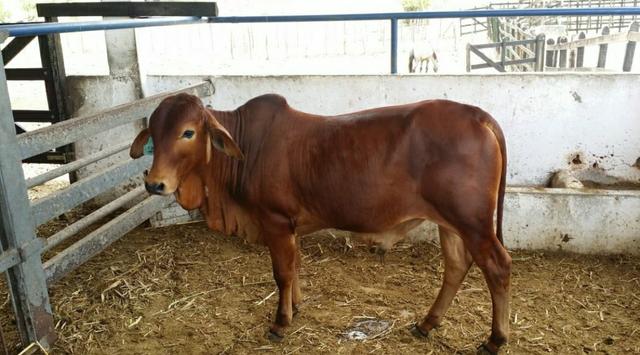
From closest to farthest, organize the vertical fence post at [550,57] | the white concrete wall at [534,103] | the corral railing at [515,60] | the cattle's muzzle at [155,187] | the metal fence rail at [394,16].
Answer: the cattle's muzzle at [155,187]
the metal fence rail at [394,16]
the white concrete wall at [534,103]
the corral railing at [515,60]
the vertical fence post at [550,57]

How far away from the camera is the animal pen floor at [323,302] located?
11.9ft

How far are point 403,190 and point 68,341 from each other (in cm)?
227

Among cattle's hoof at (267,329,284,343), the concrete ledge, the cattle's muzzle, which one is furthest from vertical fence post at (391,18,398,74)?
the cattle's muzzle

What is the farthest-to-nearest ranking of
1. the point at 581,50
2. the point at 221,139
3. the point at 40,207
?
the point at 581,50 < the point at 40,207 < the point at 221,139

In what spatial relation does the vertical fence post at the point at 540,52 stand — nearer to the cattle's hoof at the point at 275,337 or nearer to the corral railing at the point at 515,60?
the corral railing at the point at 515,60

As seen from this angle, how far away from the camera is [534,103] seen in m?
5.13

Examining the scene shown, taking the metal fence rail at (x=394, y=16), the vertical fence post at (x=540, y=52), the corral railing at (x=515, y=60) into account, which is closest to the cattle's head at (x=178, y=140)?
the metal fence rail at (x=394, y=16)

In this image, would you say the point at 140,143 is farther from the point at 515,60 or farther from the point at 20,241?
the point at 515,60

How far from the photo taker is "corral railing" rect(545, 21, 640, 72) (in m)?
8.52

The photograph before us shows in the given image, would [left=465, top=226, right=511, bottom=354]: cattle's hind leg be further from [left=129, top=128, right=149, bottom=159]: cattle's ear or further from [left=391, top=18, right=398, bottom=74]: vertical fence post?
[left=391, top=18, right=398, bottom=74]: vertical fence post

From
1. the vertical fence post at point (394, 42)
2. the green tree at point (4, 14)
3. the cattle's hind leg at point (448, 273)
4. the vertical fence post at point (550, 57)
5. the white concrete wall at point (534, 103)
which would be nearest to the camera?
the cattle's hind leg at point (448, 273)

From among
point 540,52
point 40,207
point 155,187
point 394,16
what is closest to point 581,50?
point 540,52

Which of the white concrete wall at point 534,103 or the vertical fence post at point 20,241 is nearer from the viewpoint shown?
the vertical fence post at point 20,241

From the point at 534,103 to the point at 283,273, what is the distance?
2843mm
